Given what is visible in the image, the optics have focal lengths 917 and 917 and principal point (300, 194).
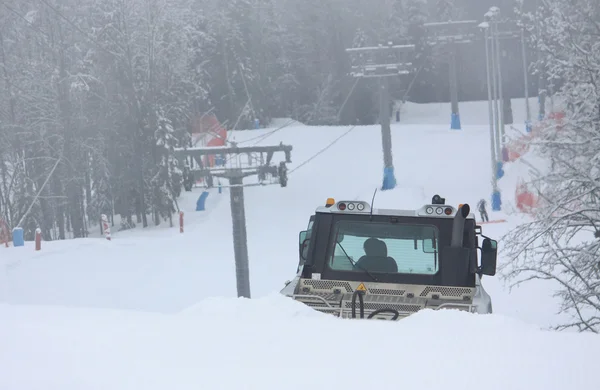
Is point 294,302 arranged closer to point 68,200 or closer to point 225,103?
point 68,200

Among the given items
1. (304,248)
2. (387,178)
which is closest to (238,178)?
(387,178)

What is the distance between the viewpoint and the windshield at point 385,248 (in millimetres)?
8680

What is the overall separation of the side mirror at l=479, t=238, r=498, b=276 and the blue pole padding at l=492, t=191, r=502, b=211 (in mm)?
30138

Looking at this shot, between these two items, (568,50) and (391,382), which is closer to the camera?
(391,382)

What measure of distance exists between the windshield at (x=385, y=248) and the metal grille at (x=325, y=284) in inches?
8.5

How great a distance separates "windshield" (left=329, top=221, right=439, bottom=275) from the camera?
28.5ft

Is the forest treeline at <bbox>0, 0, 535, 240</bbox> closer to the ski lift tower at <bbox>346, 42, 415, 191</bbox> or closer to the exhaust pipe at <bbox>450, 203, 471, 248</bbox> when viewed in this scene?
the ski lift tower at <bbox>346, 42, 415, 191</bbox>

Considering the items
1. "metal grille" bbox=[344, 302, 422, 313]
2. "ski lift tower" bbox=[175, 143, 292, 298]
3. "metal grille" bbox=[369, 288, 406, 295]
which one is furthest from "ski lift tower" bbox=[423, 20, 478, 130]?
"metal grille" bbox=[344, 302, 422, 313]

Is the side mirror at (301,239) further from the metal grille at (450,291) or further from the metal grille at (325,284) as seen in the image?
the metal grille at (450,291)

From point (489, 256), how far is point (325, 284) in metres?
1.53

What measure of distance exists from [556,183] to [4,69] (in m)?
36.9

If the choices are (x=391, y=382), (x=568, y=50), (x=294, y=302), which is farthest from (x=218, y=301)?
(x=568, y=50)

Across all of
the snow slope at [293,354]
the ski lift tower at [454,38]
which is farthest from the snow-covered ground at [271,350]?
the ski lift tower at [454,38]

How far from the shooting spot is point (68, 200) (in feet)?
155
